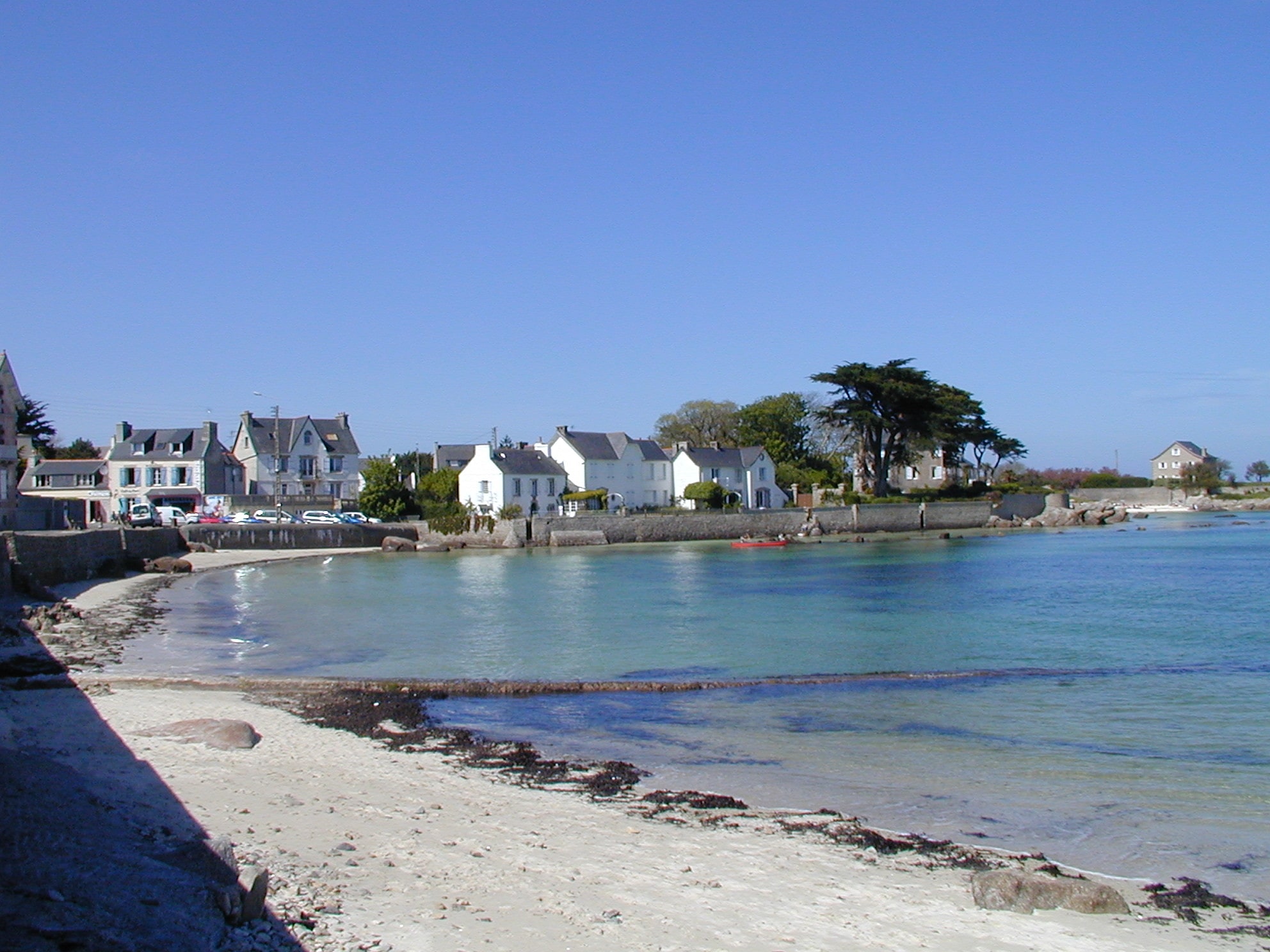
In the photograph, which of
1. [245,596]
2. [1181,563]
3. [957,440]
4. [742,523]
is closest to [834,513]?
[742,523]

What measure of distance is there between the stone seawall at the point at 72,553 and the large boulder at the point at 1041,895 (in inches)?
1087

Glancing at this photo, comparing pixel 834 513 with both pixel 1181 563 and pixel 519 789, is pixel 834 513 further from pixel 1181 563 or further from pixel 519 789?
pixel 519 789

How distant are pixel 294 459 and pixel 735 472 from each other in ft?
120

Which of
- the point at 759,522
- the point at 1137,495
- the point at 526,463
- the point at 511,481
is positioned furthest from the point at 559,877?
the point at 1137,495

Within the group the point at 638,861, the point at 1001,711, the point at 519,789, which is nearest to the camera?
the point at 638,861

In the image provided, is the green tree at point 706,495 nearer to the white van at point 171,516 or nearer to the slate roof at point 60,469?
the white van at point 171,516

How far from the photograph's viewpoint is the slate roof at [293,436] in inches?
3290

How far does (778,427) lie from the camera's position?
328 ft

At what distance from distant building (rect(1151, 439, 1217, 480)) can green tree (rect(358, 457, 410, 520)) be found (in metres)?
124

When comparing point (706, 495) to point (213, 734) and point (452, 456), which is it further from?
point (213, 734)

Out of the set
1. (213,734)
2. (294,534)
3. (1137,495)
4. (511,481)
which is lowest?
(213,734)

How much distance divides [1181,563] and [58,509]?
192ft

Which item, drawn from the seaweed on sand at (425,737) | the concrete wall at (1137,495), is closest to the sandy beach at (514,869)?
the seaweed on sand at (425,737)

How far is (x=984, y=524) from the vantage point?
86562 millimetres
